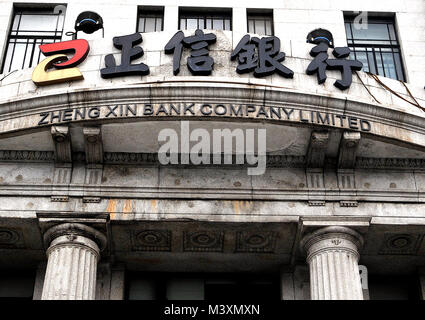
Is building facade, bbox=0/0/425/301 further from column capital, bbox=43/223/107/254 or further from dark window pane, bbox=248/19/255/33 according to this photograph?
dark window pane, bbox=248/19/255/33

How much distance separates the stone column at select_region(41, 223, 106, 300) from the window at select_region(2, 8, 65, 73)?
667 cm

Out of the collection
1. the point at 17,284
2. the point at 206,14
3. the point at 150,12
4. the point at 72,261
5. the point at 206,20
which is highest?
the point at 206,14

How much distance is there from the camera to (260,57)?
21.5 meters

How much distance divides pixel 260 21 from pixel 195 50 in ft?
17.1

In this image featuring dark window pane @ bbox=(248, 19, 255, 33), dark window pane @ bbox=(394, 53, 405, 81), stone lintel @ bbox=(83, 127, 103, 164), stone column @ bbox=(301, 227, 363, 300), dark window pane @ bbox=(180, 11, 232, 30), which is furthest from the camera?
dark window pane @ bbox=(180, 11, 232, 30)

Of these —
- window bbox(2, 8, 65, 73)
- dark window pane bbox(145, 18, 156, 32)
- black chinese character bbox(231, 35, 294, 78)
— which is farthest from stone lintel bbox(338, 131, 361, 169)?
window bbox(2, 8, 65, 73)

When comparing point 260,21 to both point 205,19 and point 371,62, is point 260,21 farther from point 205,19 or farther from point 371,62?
point 371,62

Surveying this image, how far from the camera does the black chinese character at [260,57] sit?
2122cm

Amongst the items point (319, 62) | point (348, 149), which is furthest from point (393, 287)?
point (319, 62)

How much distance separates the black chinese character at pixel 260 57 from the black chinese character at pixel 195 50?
2.31 feet

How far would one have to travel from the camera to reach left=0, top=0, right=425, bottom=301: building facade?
2038cm

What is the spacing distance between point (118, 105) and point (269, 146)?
3947 millimetres
